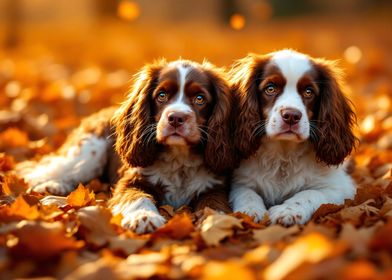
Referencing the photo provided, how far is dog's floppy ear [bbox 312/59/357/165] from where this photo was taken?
4.54 m

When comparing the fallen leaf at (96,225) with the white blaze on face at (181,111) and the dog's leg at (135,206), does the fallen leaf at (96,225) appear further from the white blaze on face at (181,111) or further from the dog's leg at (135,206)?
the white blaze on face at (181,111)

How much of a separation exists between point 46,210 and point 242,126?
159 cm

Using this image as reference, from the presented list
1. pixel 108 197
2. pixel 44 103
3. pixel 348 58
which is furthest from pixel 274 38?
pixel 108 197

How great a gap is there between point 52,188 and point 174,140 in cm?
135

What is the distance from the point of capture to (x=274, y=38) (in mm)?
17188

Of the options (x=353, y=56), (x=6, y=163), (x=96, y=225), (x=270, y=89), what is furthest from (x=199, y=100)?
(x=353, y=56)

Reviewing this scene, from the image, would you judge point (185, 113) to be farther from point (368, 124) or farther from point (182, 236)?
point (368, 124)

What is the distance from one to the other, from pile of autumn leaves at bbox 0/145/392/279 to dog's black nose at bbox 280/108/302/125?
629 mm

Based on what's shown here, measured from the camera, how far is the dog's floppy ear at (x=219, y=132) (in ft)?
14.7

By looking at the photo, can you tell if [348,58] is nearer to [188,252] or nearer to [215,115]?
[215,115]

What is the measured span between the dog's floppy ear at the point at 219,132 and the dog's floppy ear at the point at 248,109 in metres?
0.07

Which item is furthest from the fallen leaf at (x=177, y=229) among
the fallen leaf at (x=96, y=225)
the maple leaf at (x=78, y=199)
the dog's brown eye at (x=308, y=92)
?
the dog's brown eye at (x=308, y=92)

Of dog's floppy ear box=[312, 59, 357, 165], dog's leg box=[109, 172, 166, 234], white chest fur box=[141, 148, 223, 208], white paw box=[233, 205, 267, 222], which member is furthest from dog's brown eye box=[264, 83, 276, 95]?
dog's leg box=[109, 172, 166, 234]

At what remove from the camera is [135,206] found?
4168 mm
